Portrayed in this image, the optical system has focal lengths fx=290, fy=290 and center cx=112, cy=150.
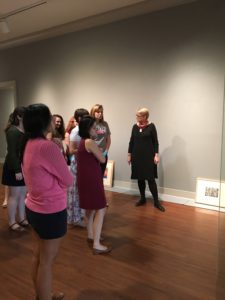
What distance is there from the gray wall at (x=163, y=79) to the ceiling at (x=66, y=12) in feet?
0.62

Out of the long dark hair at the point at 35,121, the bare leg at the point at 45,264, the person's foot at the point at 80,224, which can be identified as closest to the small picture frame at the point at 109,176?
the person's foot at the point at 80,224

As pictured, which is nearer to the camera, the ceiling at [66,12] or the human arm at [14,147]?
the human arm at [14,147]

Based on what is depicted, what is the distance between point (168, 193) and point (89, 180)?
2426 millimetres

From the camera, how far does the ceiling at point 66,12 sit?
4.34 meters

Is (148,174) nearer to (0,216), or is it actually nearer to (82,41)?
(0,216)

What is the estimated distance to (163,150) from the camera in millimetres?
4777

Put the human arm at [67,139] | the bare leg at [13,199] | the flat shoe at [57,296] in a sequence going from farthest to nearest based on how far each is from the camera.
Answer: the human arm at [67,139] → the bare leg at [13,199] → the flat shoe at [57,296]

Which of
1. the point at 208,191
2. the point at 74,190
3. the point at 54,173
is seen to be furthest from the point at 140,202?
the point at 54,173

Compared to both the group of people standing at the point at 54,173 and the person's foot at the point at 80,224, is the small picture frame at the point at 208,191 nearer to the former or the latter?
the group of people standing at the point at 54,173

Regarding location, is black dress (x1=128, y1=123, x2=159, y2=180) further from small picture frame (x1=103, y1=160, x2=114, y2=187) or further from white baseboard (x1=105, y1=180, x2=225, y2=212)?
small picture frame (x1=103, y1=160, x2=114, y2=187)

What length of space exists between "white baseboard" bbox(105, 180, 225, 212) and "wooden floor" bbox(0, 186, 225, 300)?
0.53 metres

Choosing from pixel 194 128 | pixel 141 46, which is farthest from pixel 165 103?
pixel 141 46

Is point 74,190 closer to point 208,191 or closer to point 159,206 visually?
point 159,206

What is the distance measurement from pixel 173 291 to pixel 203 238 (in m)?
1.10
